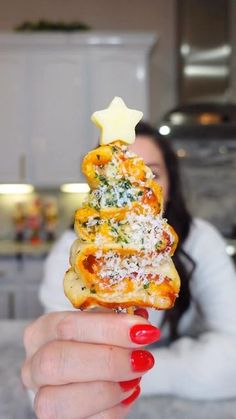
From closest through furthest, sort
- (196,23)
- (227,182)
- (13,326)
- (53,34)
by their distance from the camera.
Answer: (13,326), (53,34), (196,23), (227,182)

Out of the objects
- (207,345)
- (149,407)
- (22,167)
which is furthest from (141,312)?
(22,167)

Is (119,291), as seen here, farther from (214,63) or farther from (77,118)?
(214,63)

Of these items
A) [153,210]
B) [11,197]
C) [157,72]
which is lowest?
[11,197]

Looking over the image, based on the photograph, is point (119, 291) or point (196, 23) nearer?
point (119, 291)

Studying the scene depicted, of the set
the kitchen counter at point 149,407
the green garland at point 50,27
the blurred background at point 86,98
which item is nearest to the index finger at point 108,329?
the kitchen counter at point 149,407

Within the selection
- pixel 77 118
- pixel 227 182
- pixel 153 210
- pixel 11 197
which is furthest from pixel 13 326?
pixel 227 182

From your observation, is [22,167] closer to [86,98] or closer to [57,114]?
[57,114]

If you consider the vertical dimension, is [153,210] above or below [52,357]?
above

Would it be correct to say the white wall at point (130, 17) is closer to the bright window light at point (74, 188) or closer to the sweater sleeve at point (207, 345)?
the bright window light at point (74, 188)

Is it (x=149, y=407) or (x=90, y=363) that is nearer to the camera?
(x=90, y=363)
